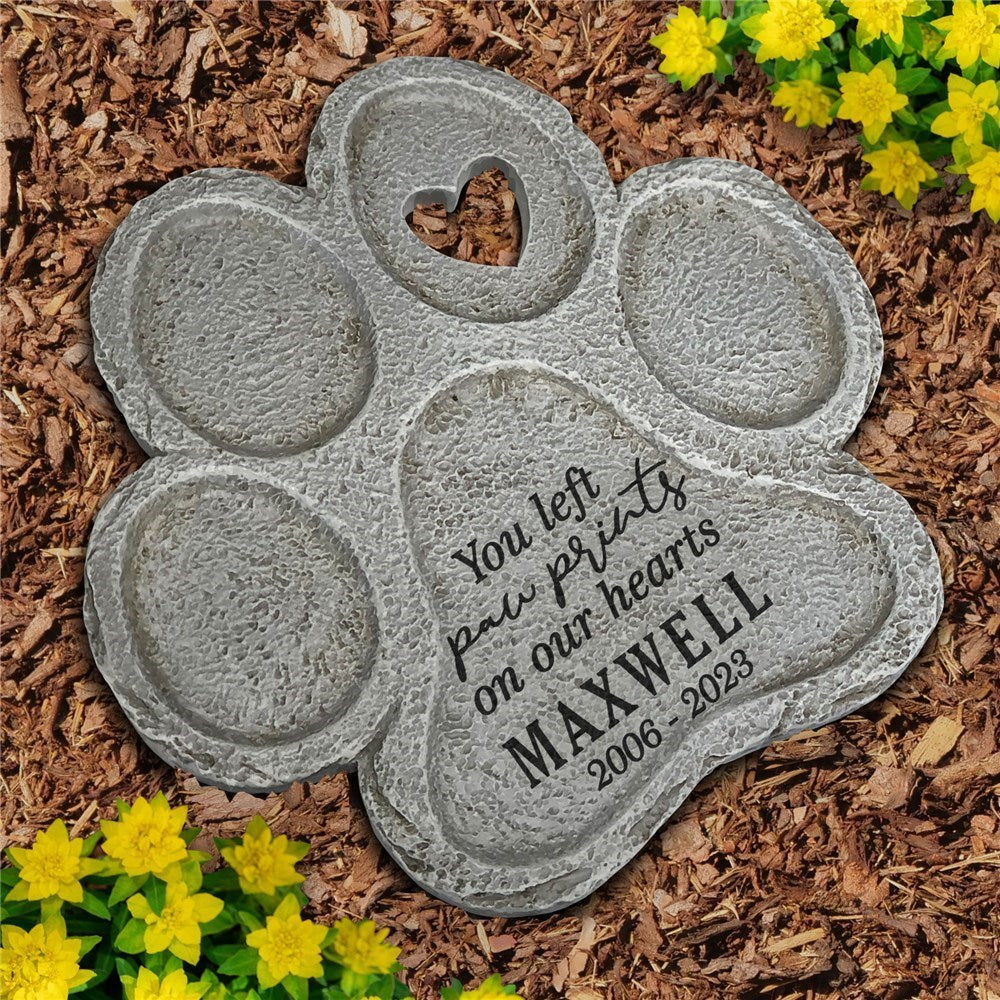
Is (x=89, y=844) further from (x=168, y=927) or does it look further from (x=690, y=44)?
(x=690, y=44)

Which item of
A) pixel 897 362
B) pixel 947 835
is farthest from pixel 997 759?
pixel 897 362

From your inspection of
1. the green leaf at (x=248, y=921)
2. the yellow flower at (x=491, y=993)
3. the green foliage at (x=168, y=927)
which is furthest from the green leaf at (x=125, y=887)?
the yellow flower at (x=491, y=993)

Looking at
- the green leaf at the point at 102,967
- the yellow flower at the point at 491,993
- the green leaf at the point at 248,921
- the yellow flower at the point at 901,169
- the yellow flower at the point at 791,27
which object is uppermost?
the yellow flower at the point at 791,27

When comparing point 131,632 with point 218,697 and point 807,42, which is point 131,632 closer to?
point 218,697

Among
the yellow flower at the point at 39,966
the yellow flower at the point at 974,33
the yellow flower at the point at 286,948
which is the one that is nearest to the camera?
the yellow flower at the point at 39,966

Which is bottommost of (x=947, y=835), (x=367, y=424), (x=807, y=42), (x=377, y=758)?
(x=947, y=835)

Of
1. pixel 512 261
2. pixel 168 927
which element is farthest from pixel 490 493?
pixel 168 927

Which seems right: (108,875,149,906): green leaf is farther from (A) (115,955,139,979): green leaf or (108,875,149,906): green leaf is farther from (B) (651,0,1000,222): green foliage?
(B) (651,0,1000,222): green foliage

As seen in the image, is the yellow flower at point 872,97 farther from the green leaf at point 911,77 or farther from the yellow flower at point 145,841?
the yellow flower at point 145,841

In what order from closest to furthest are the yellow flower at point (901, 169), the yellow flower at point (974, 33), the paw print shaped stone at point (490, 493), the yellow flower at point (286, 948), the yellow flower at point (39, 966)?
the yellow flower at point (39, 966) → the yellow flower at point (286, 948) → the paw print shaped stone at point (490, 493) → the yellow flower at point (974, 33) → the yellow flower at point (901, 169)
